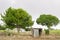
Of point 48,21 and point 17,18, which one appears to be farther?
point 48,21

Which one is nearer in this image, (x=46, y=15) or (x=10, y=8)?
(x=10, y=8)

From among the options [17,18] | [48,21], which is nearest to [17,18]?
[17,18]

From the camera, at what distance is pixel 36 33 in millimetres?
45344

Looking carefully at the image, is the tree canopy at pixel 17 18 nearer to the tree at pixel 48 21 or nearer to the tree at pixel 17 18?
the tree at pixel 17 18

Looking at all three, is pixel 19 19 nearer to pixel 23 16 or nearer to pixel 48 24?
pixel 23 16

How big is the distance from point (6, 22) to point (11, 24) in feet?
5.04

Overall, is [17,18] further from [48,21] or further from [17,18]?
[48,21]

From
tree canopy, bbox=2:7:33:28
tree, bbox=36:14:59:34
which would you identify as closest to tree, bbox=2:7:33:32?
tree canopy, bbox=2:7:33:28

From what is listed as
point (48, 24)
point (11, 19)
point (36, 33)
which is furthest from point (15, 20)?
point (48, 24)

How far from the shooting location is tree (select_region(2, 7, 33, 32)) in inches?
2185

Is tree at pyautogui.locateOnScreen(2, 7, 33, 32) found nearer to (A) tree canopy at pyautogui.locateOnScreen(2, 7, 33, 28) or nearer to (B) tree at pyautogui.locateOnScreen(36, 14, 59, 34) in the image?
(A) tree canopy at pyautogui.locateOnScreen(2, 7, 33, 28)

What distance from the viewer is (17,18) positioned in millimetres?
56094

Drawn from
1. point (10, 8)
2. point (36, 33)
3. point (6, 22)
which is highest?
point (10, 8)

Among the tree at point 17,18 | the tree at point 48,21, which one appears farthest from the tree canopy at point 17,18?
the tree at point 48,21
